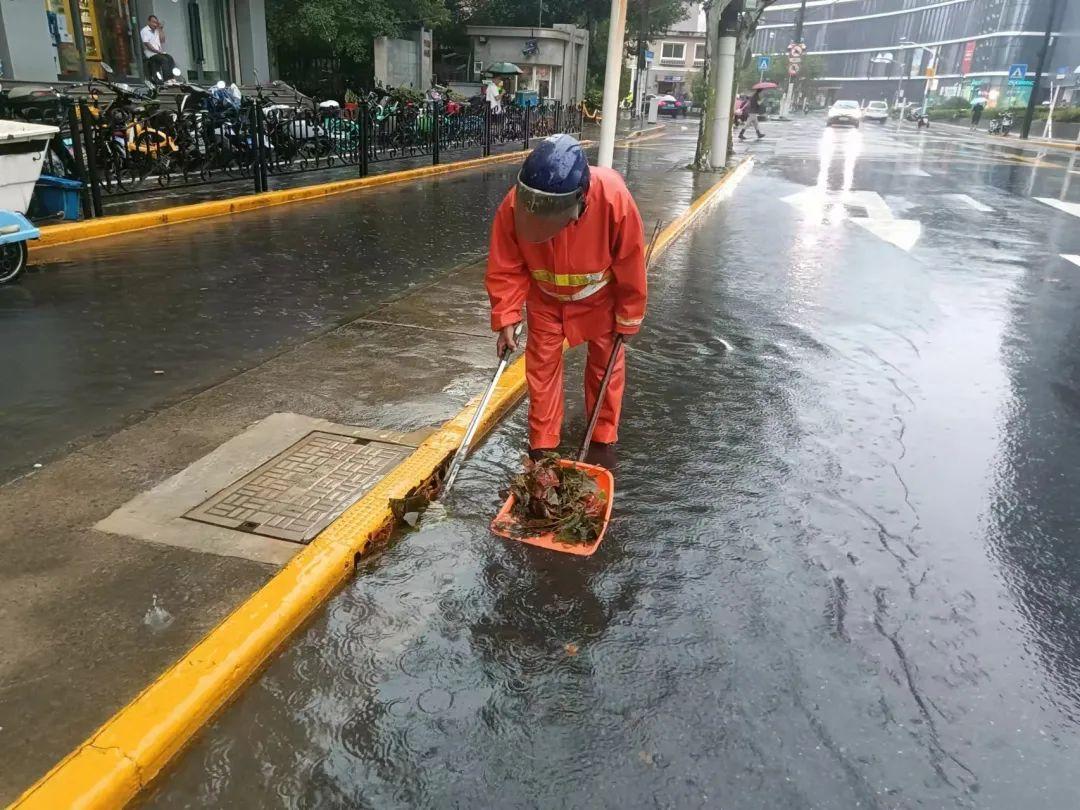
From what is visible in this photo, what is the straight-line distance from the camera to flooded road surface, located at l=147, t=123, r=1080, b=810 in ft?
7.51

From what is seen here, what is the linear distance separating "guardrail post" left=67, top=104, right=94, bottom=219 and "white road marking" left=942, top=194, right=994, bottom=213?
12927 mm

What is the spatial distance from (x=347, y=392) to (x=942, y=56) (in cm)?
11333

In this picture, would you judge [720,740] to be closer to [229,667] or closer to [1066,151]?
[229,667]

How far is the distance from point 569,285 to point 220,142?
10.3 metres

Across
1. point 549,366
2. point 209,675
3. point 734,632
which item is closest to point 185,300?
point 549,366

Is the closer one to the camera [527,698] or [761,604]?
[527,698]

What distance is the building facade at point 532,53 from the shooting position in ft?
117

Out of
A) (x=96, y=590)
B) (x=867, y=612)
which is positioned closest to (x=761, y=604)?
(x=867, y=612)

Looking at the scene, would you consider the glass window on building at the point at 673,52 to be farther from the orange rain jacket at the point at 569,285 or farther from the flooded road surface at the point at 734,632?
the orange rain jacket at the point at 569,285

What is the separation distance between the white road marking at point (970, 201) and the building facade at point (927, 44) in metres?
30.7

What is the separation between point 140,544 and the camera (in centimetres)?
313

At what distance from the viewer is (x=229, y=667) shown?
2516 mm

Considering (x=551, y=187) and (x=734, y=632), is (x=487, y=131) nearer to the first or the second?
(x=551, y=187)

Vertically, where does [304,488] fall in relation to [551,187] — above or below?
below
